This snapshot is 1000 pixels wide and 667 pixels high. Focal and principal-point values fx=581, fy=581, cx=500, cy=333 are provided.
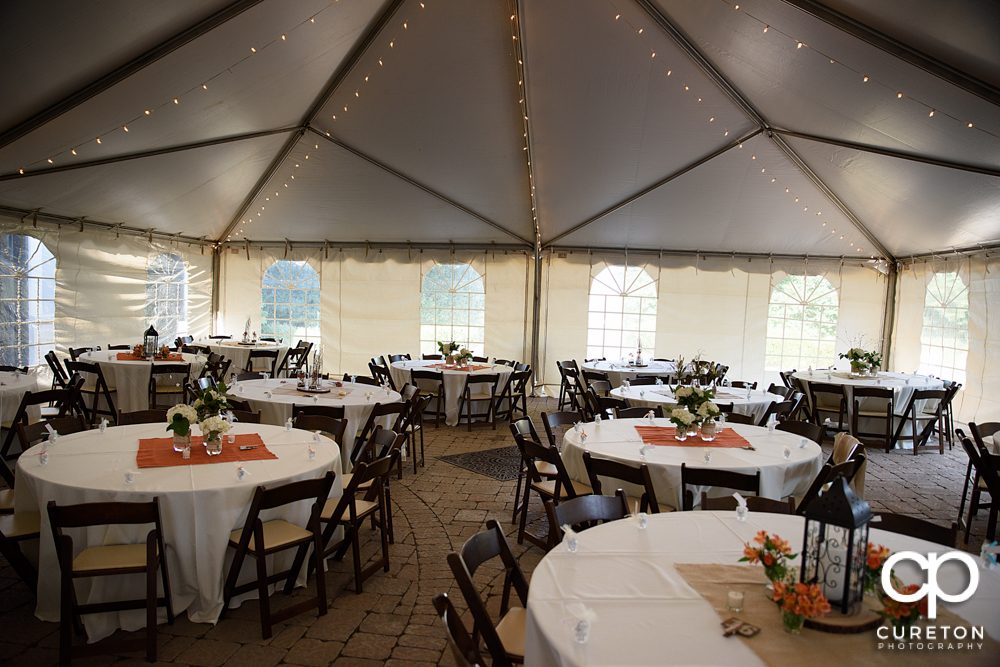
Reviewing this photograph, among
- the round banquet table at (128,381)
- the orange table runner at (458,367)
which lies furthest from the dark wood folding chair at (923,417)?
the round banquet table at (128,381)

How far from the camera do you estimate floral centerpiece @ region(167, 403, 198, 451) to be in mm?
3539

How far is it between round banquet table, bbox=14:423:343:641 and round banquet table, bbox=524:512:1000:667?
1826 mm

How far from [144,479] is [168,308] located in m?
9.65

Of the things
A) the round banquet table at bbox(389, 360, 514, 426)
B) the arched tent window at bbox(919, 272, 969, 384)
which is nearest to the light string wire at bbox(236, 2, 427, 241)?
the round banquet table at bbox(389, 360, 514, 426)

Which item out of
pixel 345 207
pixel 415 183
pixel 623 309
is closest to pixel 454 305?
pixel 345 207

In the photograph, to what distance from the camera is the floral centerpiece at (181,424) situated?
354 centimetres

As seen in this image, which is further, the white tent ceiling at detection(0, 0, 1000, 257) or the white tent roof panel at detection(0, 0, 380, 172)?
the white tent roof panel at detection(0, 0, 380, 172)

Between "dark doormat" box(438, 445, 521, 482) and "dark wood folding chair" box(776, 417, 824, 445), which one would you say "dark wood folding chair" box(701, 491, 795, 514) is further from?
"dark doormat" box(438, 445, 521, 482)

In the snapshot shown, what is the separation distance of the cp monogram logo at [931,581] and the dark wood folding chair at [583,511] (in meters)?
1.11

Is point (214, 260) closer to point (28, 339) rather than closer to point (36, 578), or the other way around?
point (28, 339)

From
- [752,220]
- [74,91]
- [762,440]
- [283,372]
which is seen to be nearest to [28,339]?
[283,372]

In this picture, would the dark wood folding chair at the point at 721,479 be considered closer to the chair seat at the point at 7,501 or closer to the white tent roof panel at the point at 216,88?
the chair seat at the point at 7,501

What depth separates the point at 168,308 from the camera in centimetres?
1148

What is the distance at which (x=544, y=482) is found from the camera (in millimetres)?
4559
